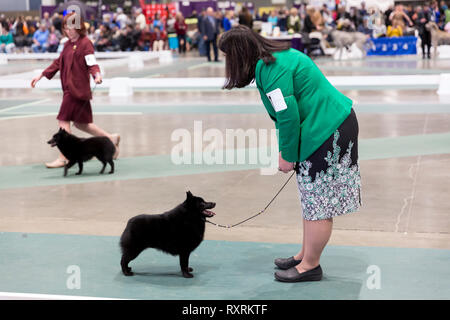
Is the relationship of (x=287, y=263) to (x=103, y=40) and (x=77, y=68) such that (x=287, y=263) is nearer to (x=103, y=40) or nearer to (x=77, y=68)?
(x=77, y=68)

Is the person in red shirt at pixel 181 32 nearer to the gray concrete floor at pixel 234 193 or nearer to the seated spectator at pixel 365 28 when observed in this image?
the seated spectator at pixel 365 28

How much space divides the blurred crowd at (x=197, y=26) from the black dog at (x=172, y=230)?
64.6ft

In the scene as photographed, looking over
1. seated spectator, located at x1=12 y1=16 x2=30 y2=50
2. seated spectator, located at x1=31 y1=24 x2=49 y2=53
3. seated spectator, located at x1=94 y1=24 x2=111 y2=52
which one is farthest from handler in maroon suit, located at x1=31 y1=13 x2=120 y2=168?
seated spectator, located at x1=12 y1=16 x2=30 y2=50

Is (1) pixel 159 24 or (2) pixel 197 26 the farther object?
(1) pixel 159 24

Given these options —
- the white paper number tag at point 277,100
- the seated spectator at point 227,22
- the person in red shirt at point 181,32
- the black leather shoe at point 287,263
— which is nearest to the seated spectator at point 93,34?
the person in red shirt at point 181,32

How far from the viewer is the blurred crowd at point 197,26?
24.5 meters

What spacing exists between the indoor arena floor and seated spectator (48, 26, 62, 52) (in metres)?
19.4

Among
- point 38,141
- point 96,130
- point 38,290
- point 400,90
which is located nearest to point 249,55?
point 38,290

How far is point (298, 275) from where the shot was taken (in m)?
4.14

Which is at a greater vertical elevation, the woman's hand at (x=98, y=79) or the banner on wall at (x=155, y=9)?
the banner on wall at (x=155, y=9)

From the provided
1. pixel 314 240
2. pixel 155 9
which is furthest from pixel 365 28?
pixel 314 240

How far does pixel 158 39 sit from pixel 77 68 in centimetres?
2259

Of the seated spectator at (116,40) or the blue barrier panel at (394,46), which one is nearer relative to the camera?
the blue barrier panel at (394,46)

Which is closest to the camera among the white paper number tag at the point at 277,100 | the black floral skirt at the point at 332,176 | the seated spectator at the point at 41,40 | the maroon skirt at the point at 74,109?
the white paper number tag at the point at 277,100
